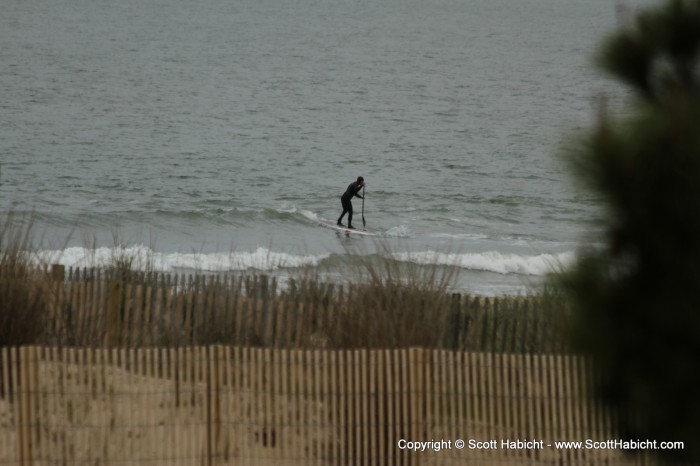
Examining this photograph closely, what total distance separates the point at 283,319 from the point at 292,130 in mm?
50234

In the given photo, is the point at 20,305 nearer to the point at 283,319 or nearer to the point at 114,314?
the point at 114,314

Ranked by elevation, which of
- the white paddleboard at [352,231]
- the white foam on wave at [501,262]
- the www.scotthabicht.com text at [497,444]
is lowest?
the www.scotthabicht.com text at [497,444]

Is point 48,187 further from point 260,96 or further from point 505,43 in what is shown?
point 505,43

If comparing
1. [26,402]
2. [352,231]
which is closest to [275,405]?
[26,402]

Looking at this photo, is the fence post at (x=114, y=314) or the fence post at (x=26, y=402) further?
the fence post at (x=114, y=314)

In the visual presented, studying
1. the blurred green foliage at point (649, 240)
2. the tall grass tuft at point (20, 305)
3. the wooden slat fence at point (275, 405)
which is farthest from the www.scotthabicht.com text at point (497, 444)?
the tall grass tuft at point (20, 305)

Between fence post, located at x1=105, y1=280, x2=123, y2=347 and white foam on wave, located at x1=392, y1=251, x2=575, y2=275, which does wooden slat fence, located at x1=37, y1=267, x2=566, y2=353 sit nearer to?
fence post, located at x1=105, y1=280, x2=123, y2=347

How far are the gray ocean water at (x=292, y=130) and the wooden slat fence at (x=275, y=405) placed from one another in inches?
93.0

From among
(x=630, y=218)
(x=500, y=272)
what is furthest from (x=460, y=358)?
(x=500, y=272)

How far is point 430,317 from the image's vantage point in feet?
26.7

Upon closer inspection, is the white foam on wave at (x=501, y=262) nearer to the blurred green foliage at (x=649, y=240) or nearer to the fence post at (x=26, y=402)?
the fence post at (x=26, y=402)

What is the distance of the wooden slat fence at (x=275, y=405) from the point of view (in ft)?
22.3

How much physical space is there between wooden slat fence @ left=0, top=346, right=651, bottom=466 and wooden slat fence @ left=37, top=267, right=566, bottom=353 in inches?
36.2

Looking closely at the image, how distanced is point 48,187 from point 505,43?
6131cm
